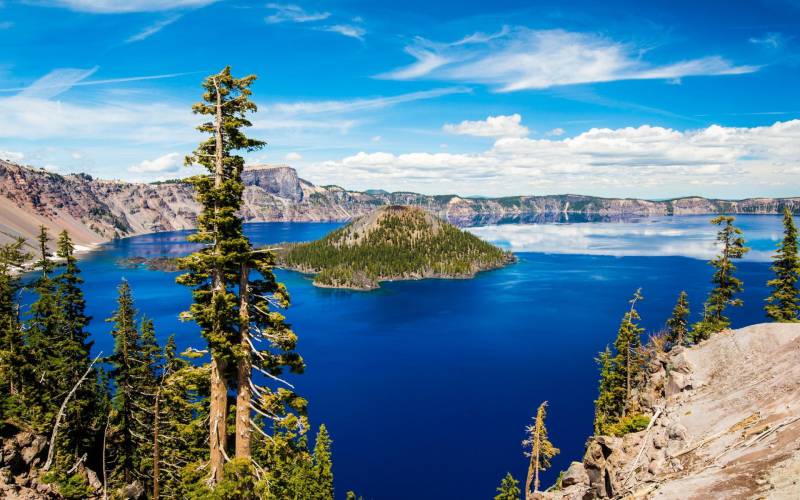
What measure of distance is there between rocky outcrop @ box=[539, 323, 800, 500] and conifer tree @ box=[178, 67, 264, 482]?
57.5 feet

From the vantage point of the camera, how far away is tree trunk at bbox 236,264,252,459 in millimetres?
16953

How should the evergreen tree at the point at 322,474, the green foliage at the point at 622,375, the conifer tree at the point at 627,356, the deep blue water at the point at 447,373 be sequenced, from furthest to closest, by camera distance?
the deep blue water at the point at 447,373 < the green foliage at the point at 622,375 < the conifer tree at the point at 627,356 < the evergreen tree at the point at 322,474

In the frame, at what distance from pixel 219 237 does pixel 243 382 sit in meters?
5.32

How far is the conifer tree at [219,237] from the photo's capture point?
16.4 meters

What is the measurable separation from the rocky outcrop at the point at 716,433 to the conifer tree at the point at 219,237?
690 inches

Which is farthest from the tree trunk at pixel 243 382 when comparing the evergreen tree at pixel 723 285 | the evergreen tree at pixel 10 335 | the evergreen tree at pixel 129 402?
the evergreen tree at pixel 723 285

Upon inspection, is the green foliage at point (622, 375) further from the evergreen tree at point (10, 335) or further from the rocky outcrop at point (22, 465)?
the evergreen tree at point (10, 335)

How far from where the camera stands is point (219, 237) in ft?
54.6

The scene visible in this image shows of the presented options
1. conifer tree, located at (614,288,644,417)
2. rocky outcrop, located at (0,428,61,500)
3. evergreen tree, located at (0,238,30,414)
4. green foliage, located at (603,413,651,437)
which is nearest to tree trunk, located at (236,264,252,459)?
rocky outcrop, located at (0,428,61,500)

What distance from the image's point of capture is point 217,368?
17.0 m

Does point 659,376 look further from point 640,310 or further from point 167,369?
point 640,310

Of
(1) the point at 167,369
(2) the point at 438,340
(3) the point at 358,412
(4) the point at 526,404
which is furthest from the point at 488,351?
(1) the point at 167,369

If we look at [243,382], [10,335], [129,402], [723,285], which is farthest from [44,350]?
[723,285]

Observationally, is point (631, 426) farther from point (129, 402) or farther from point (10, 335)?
point (10, 335)
